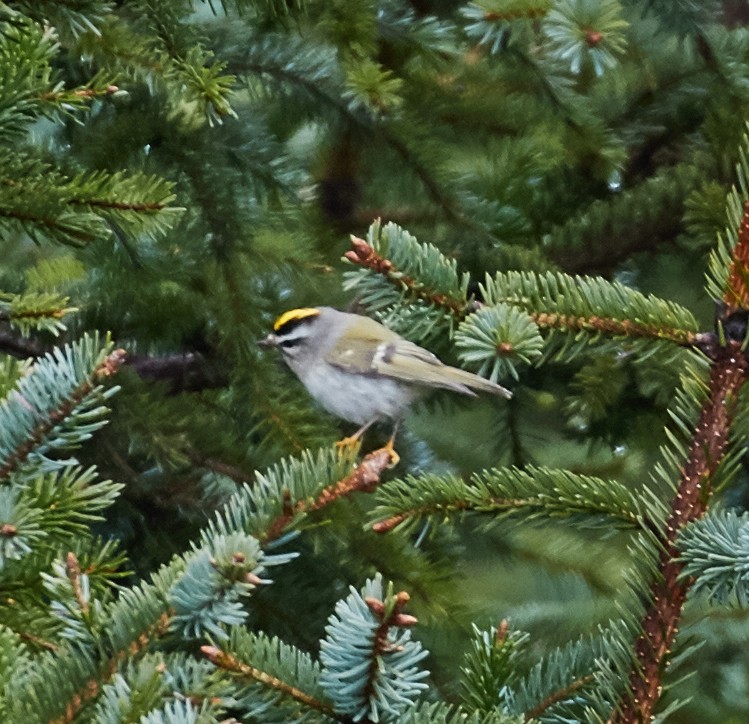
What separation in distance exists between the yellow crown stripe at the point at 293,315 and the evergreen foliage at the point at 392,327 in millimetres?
27

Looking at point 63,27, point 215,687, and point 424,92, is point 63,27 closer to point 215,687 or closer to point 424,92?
point 424,92

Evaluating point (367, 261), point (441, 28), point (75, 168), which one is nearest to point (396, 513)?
point (367, 261)

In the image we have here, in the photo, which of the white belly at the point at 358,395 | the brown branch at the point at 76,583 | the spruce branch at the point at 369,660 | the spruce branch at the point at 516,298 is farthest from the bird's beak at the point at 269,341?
the spruce branch at the point at 369,660

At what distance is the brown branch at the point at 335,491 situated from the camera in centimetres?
107

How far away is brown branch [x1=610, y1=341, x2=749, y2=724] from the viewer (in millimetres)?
1069

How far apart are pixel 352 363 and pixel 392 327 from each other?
3.38ft

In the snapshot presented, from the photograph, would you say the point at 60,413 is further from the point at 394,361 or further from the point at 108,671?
the point at 394,361

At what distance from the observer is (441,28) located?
6.88 feet

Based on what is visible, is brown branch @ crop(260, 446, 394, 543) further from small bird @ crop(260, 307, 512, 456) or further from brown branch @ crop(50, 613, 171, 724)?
small bird @ crop(260, 307, 512, 456)

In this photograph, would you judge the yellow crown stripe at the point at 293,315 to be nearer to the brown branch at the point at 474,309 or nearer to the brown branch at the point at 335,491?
the brown branch at the point at 474,309

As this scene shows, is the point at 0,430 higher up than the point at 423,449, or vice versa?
the point at 0,430

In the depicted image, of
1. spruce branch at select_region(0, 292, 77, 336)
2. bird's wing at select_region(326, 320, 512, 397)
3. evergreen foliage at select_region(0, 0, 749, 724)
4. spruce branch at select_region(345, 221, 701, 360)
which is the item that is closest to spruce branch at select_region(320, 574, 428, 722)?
evergreen foliage at select_region(0, 0, 749, 724)

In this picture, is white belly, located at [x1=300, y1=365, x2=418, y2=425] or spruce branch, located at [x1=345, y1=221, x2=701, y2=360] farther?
white belly, located at [x1=300, y1=365, x2=418, y2=425]

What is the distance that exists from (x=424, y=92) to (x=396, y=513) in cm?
139
